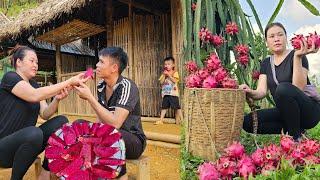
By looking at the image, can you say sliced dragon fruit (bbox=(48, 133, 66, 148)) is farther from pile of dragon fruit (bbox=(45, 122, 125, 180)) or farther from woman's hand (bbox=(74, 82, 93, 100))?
woman's hand (bbox=(74, 82, 93, 100))

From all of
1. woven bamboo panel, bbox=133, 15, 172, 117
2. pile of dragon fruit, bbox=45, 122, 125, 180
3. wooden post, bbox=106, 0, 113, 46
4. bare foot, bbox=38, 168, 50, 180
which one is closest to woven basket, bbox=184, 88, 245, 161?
pile of dragon fruit, bbox=45, 122, 125, 180

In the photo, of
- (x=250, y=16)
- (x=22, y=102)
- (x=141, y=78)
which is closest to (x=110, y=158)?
(x=22, y=102)

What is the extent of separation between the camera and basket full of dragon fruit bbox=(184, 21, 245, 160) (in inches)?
111

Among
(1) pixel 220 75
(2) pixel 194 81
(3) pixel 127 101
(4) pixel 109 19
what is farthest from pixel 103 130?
(4) pixel 109 19

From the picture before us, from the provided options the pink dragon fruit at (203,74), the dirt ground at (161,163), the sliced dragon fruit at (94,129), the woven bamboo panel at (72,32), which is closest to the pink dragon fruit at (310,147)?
the pink dragon fruit at (203,74)

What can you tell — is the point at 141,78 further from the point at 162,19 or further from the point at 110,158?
the point at 110,158

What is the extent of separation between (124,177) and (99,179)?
185 mm

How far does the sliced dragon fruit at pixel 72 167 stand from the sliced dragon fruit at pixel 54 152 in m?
0.10

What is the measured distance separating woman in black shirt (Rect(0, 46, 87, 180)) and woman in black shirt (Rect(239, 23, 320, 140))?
149 centimetres

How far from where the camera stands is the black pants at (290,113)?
284cm

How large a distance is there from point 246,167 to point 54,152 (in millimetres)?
1176

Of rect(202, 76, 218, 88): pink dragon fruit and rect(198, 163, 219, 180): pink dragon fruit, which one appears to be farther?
rect(202, 76, 218, 88): pink dragon fruit

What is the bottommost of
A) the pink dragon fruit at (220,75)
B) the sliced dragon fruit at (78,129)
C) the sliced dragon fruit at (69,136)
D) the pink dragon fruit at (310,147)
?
the pink dragon fruit at (310,147)

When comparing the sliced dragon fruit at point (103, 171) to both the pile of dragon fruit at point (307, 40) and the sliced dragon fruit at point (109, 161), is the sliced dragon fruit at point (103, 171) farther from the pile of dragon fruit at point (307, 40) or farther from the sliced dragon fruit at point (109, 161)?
the pile of dragon fruit at point (307, 40)
